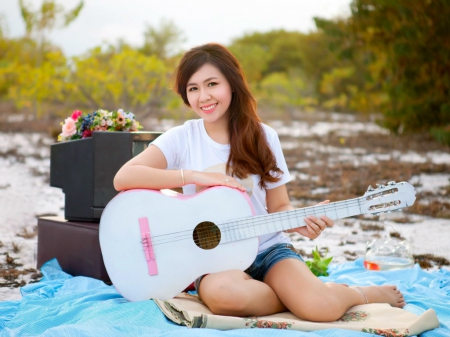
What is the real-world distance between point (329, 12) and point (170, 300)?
40.8ft

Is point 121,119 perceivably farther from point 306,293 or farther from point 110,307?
point 306,293

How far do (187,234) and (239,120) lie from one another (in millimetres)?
701

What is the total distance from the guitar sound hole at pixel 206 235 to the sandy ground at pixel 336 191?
39.0 inches

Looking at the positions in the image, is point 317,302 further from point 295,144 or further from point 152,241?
point 295,144

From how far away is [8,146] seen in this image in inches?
436

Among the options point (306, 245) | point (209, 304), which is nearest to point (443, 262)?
point (306, 245)

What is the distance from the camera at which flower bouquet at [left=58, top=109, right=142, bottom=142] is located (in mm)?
4004

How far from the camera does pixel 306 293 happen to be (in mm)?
2688

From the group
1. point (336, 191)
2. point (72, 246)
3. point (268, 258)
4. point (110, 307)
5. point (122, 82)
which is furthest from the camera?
point (122, 82)

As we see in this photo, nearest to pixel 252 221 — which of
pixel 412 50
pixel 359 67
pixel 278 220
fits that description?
pixel 278 220

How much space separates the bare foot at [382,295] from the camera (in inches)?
118

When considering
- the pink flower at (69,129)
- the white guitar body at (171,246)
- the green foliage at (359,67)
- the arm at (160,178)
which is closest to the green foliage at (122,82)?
the green foliage at (359,67)

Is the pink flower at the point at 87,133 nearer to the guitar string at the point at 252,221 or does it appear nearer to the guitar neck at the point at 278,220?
the guitar string at the point at 252,221

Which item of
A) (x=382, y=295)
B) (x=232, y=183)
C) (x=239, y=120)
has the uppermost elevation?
(x=239, y=120)
